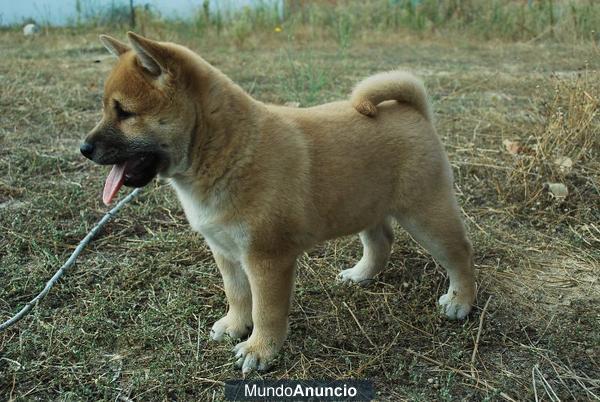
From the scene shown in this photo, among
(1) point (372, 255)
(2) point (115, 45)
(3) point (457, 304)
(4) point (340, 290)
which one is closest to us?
(2) point (115, 45)

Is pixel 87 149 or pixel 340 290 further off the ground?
pixel 87 149

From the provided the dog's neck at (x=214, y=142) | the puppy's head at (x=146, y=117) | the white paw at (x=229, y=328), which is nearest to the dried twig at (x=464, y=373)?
the white paw at (x=229, y=328)

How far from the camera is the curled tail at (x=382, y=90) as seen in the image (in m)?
3.11

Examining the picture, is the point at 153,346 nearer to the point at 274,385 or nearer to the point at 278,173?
the point at 274,385

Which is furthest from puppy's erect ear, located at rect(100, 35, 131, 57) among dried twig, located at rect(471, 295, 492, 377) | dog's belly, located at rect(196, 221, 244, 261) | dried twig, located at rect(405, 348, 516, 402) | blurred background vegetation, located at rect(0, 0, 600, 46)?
blurred background vegetation, located at rect(0, 0, 600, 46)

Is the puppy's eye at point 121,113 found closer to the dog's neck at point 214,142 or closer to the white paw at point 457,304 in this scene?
the dog's neck at point 214,142

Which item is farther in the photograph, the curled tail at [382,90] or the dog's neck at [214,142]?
the curled tail at [382,90]

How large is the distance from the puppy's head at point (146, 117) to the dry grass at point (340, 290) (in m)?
0.79

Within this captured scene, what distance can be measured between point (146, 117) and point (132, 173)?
10.6 inches

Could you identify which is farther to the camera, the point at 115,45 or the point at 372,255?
the point at 372,255

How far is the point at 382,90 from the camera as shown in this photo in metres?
3.12

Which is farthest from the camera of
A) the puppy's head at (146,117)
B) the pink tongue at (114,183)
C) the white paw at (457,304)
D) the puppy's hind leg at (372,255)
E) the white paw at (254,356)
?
the puppy's hind leg at (372,255)

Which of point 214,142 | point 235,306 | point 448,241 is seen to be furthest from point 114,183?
point 448,241

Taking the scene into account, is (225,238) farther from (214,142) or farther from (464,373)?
(464,373)
